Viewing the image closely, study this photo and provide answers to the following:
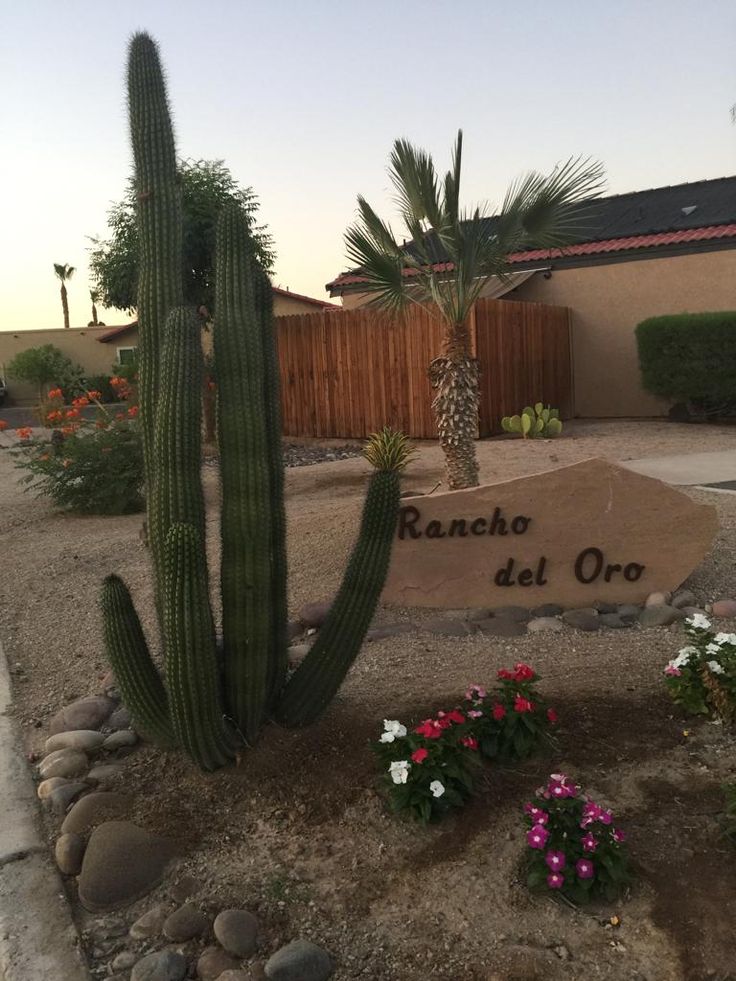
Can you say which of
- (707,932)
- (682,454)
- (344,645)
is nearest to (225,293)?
(344,645)

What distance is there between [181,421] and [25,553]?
5.44 meters

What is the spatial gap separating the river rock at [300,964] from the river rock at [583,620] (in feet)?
10.0

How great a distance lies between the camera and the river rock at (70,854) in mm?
3141

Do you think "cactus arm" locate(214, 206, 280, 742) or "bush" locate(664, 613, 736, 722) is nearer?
"cactus arm" locate(214, 206, 280, 742)

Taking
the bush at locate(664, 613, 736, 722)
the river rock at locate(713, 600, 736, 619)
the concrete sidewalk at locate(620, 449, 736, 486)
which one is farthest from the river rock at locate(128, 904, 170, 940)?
the concrete sidewalk at locate(620, 449, 736, 486)

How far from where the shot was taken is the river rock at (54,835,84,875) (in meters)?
3.14

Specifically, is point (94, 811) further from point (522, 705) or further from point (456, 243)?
point (456, 243)

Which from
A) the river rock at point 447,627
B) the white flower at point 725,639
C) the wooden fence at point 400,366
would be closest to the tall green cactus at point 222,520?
the white flower at point 725,639

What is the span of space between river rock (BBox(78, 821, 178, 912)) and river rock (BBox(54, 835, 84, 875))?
70 millimetres

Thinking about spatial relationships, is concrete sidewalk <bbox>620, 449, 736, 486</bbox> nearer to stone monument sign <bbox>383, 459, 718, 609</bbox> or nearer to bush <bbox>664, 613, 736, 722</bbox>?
stone monument sign <bbox>383, 459, 718, 609</bbox>

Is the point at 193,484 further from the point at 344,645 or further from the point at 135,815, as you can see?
the point at 135,815

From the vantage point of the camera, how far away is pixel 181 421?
10.7 feet

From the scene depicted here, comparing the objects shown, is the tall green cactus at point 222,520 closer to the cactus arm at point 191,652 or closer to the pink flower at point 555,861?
the cactus arm at point 191,652

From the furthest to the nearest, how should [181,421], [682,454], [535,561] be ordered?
[682,454] → [535,561] → [181,421]
